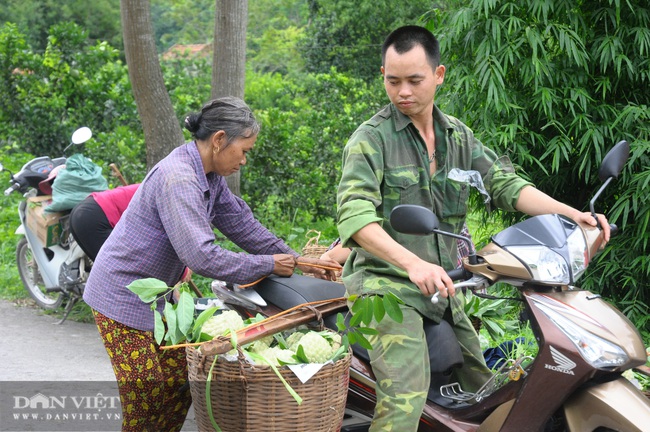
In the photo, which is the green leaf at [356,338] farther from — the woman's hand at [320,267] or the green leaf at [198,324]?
the woman's hand at [320,267]

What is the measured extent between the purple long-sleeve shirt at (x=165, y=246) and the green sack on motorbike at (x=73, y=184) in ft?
10.0

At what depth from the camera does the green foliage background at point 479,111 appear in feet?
18.0

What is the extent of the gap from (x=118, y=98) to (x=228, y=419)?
24.5 feet

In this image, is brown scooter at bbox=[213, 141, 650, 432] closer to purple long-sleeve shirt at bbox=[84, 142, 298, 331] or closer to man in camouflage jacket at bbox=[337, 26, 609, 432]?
man in camouflage jacket at bbox=[337, 26, 609, 432]

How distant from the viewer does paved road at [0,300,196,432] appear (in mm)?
5105

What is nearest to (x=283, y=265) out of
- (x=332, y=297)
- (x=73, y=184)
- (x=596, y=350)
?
(x=332, y=297)

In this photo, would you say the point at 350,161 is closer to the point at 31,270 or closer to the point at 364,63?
the point at 31,270

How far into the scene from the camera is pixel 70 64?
10305mm

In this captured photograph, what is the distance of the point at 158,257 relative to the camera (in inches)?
143

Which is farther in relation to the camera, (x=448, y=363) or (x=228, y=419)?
(x=448, y=363)

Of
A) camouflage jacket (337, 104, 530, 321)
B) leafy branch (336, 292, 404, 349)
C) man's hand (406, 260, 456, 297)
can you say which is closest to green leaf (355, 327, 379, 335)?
leafy branch (336, 292, 404, 349)

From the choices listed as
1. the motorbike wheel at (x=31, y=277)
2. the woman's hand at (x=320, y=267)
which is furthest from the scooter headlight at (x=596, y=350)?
the motorbike wheel at (x=31, y=277)

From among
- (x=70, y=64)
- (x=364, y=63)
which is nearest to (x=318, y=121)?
(x=70, y=64)

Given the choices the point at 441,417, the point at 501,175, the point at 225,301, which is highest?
the point at 501,175
